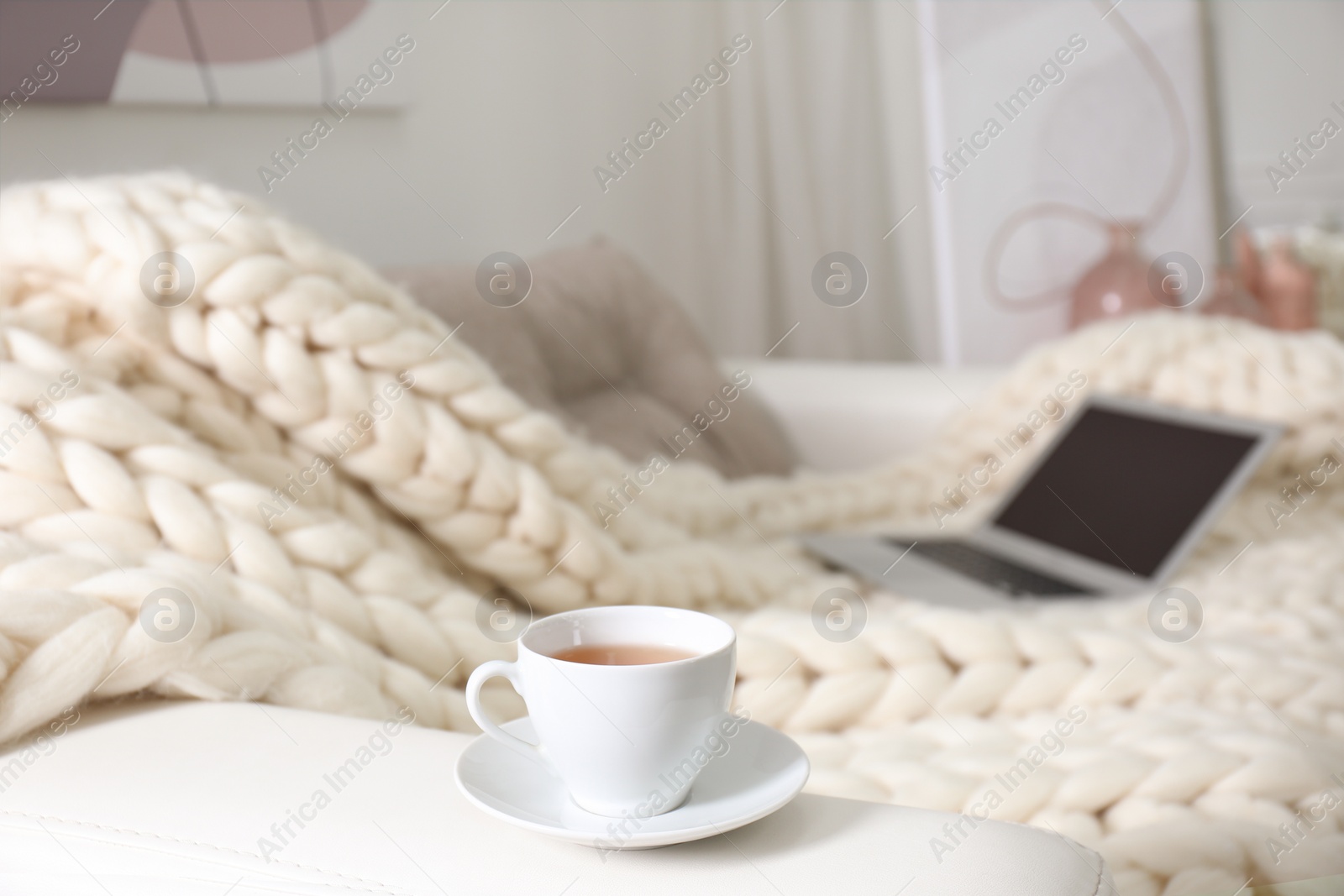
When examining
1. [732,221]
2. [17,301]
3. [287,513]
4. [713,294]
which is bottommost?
[713,294]

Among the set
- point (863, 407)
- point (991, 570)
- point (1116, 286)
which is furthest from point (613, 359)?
point (1116, 286)

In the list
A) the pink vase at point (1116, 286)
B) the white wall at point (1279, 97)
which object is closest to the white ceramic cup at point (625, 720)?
the pink vase at point (1116, 286)

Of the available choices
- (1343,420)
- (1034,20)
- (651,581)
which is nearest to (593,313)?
(651,581)

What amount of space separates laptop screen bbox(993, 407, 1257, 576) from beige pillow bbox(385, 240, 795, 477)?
35 cm

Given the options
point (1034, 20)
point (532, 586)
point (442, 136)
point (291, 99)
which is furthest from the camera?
point (1034, 20)

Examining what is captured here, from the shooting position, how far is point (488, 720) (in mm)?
425

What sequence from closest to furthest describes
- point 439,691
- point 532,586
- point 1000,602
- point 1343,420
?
point 439,691 < point 532,586 < point 1000,602 < point 1343,420

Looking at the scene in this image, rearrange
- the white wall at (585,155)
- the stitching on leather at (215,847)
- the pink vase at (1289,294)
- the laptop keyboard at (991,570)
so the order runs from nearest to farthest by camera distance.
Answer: the stitching on leather at (215,847)
the laptop keyboard at (991,570)
the white wall at (585,155)
the pink vase at (1289,294)

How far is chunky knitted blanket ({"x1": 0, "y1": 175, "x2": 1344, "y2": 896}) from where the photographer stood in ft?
1.70

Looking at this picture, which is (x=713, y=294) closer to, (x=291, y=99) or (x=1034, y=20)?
(x=1034, y=20)

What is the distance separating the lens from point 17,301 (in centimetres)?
66

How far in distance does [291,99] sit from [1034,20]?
164 centimetres

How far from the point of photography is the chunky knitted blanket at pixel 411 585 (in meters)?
0.52

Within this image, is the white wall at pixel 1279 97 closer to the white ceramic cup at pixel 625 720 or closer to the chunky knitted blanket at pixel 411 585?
the chunky knitted blanket at pixel 411 585
